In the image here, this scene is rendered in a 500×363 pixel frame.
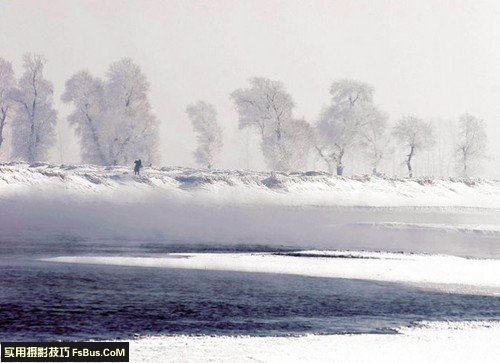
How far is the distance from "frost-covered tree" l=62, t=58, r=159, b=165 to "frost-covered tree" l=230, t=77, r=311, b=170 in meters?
14.0

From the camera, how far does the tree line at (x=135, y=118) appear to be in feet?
390

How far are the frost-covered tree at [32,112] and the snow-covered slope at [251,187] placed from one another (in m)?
17.1

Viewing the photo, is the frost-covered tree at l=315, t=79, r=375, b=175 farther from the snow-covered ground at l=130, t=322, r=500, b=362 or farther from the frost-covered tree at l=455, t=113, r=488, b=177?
the snow-covered ground at l=130, t=322, r=500, b=362

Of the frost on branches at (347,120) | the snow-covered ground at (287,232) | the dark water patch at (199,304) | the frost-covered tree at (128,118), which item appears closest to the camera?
the snow-covered ground at (287,232)

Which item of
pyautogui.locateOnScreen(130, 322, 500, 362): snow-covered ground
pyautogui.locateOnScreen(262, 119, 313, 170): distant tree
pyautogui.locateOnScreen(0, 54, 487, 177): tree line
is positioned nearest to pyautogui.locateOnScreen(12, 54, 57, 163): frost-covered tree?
pyautogui.locateOnScreen(0, 54, 487, 177): tree line

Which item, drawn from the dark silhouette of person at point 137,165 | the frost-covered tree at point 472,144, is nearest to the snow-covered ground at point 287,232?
the dark silhouette of person at point 137,165

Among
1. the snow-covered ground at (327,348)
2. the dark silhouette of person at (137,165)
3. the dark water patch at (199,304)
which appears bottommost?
the snow-covered ground at (327,348)

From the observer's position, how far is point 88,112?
395 feet

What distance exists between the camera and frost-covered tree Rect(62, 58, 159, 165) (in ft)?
387

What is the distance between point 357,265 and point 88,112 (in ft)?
288

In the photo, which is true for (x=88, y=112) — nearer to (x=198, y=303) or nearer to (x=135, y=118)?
(x=135, y=118)

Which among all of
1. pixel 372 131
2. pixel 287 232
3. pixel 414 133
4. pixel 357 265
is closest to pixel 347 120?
pixel 372 131

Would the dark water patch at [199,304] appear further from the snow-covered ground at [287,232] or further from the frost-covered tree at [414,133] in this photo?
the frost-covered tree at [414,133]

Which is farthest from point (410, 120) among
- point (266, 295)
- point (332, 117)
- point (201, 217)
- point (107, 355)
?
point (107, 355)
